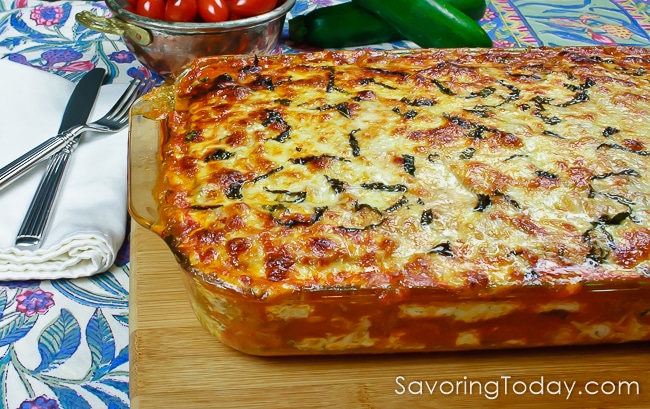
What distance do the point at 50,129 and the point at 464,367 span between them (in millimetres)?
1552

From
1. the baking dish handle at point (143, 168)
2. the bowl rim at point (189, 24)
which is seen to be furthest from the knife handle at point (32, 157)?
the bowl rim at point (189, 24)

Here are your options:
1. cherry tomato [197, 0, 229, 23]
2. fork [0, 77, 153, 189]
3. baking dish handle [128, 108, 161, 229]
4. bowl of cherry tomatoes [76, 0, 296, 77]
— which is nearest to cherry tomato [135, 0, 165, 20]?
bowl of cherry tomatoes [76, 0, 296, 77]

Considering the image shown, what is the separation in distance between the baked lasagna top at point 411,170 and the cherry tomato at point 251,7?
50 centimetres

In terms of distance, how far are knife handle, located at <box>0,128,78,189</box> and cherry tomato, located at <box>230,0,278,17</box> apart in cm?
79

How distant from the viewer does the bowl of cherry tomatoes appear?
2.43 metres

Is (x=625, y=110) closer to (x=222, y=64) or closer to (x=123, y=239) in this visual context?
(x=222, y=64)

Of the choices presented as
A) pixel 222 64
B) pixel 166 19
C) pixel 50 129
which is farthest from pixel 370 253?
pixel 166 19

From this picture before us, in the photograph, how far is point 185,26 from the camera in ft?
7.89

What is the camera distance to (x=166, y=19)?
2523mm

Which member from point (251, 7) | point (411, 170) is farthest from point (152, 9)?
point (411, 170)

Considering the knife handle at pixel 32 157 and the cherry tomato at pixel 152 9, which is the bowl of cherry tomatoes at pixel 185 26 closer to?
the cherry tomato at pixel 152 9

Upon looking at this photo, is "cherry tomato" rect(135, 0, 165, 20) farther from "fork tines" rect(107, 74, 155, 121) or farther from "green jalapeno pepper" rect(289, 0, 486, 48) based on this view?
"green jalapeno pepper" rect(289, 0, 486, 48)

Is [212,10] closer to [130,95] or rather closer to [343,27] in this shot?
[130,95]
